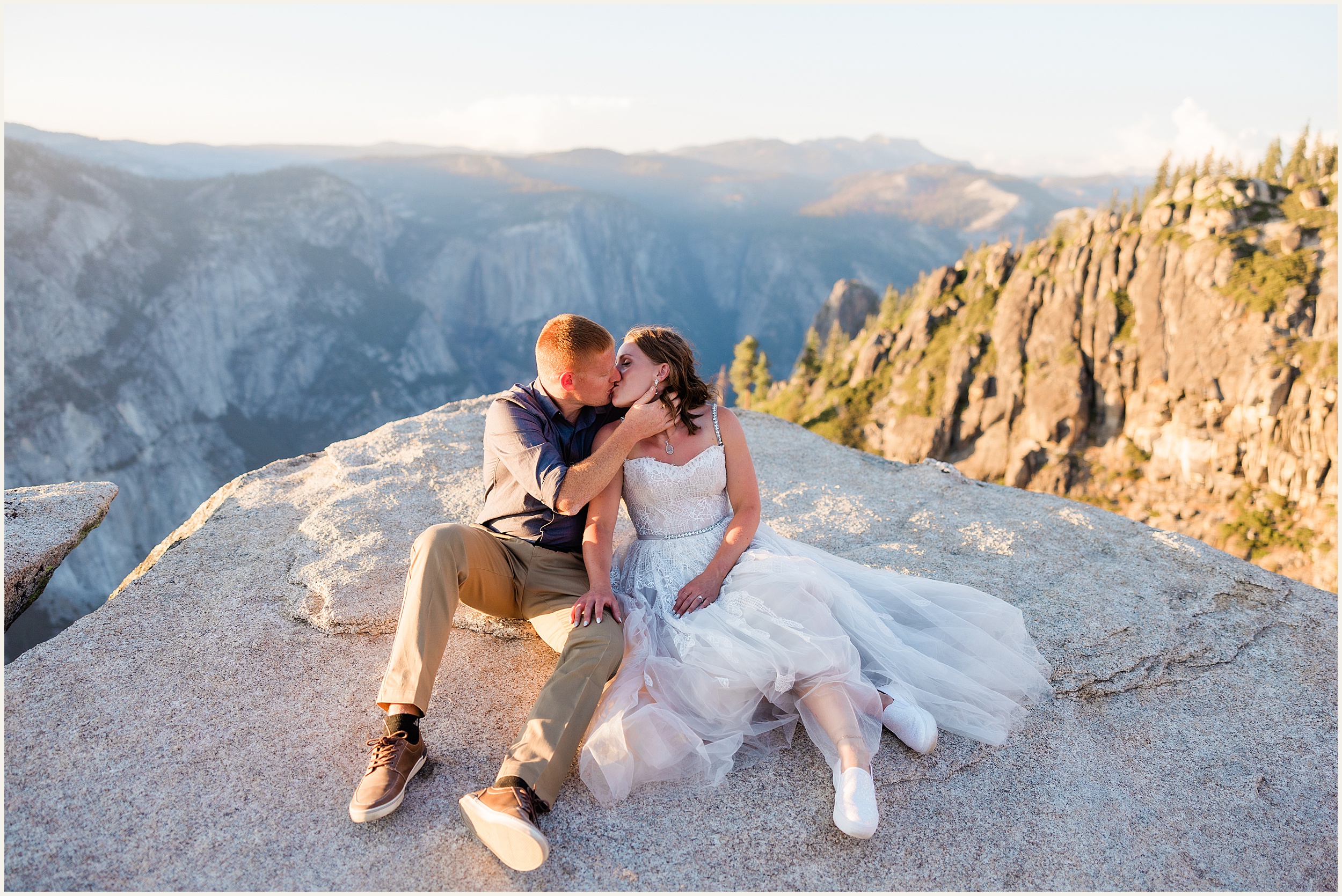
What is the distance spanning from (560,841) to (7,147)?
114632mm

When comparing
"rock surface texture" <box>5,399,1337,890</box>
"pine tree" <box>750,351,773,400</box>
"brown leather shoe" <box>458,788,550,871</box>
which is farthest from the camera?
"pine tree" <box>750,351,773,400</box>

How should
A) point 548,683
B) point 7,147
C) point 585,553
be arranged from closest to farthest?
point 548,683 → point 585,553 → point 7,147

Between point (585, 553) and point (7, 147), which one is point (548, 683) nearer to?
point (585, 553)

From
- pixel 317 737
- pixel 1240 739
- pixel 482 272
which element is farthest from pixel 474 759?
pixel 482 272

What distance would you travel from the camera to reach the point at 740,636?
421 centimetres

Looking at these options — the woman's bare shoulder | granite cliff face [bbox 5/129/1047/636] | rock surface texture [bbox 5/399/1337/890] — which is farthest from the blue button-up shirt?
granite cliff face [bbox 5/129/1047/636]

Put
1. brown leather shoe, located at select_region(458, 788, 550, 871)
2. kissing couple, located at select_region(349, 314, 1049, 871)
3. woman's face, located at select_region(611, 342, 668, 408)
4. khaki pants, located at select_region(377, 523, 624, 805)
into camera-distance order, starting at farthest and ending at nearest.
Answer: woman's face, located at select_region(611, 342, 668, 408) < kissing couple, located at select_region(349, 314, 1049, 871) < khaki pants, located at select_region(377, 523, 624, 805) < brown leather shoe, located at select_region(458, 788, 550, 871)

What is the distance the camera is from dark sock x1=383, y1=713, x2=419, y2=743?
3.85m

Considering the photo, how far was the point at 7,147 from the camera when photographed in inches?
3324

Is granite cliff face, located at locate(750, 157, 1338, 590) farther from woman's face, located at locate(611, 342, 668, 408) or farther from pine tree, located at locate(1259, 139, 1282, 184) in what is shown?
woman's face, located at locate(611, 342, 668, 408)

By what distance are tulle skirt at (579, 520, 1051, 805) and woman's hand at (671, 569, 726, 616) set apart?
0.24ft

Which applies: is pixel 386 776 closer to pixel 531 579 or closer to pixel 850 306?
pixel 531 579

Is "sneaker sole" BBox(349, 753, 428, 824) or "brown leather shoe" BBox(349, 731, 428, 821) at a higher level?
"brown leather shoe" BBox(349, 731, 428, 821)

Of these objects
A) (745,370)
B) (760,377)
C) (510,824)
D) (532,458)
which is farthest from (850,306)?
(510,824)
